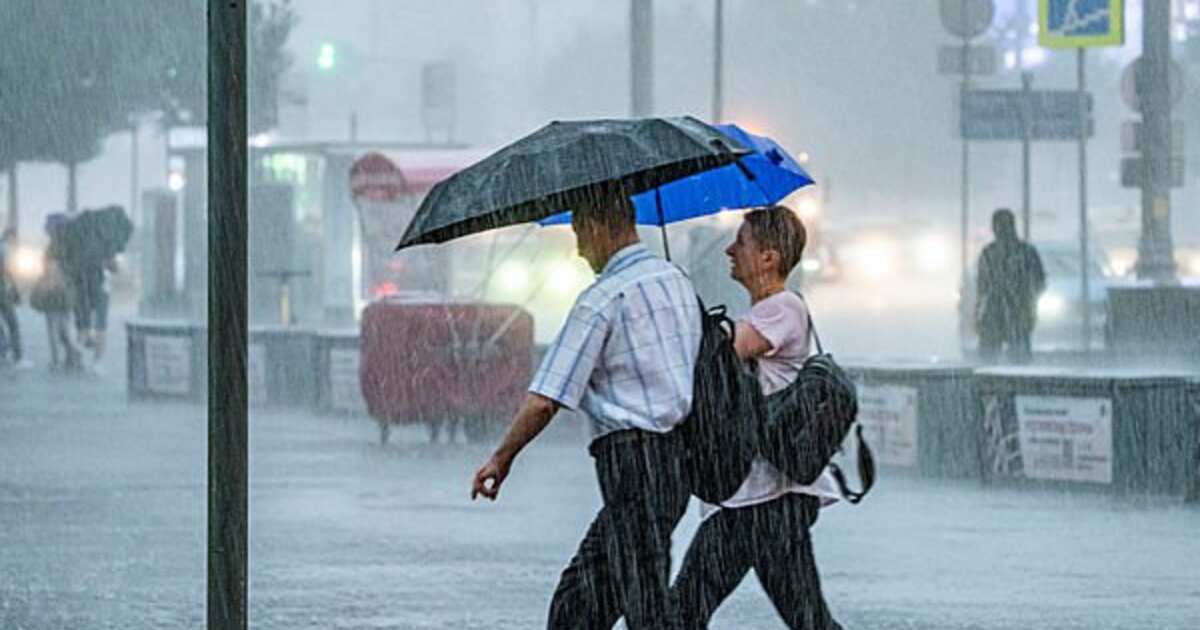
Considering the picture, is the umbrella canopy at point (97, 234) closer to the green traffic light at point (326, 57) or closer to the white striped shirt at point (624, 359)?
the green traffic light at point (326, 57)

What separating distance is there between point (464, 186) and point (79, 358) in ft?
74.4

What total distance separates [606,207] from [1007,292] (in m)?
15.9

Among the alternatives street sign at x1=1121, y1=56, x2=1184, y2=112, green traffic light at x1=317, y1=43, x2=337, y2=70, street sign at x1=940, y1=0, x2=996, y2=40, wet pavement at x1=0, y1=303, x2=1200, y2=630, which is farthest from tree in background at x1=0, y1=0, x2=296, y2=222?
wet pavement at x1=0, y1=303, x2=1200, y2=630

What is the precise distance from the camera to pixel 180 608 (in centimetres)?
1112

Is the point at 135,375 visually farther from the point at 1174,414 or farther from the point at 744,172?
the point at 744,172

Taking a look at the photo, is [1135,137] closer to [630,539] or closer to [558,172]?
[558,172]

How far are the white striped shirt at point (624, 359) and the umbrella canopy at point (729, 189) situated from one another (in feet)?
4.38

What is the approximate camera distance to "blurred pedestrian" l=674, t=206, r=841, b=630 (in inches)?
305

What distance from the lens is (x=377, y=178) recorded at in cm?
2417

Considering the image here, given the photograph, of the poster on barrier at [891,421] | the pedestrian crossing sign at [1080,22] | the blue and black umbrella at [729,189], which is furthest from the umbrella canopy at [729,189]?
the pedestrian crossing sign at [1080,22]

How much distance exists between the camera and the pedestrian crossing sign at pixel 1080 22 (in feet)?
81.4

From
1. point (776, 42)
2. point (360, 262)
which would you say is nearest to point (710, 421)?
point (360, 262)

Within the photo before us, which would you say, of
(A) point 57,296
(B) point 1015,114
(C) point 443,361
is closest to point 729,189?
(C) point 443,361

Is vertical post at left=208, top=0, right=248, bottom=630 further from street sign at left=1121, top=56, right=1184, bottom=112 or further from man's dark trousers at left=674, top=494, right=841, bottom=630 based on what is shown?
street sign at left=1121, top=56, right=1184, bottom=112
